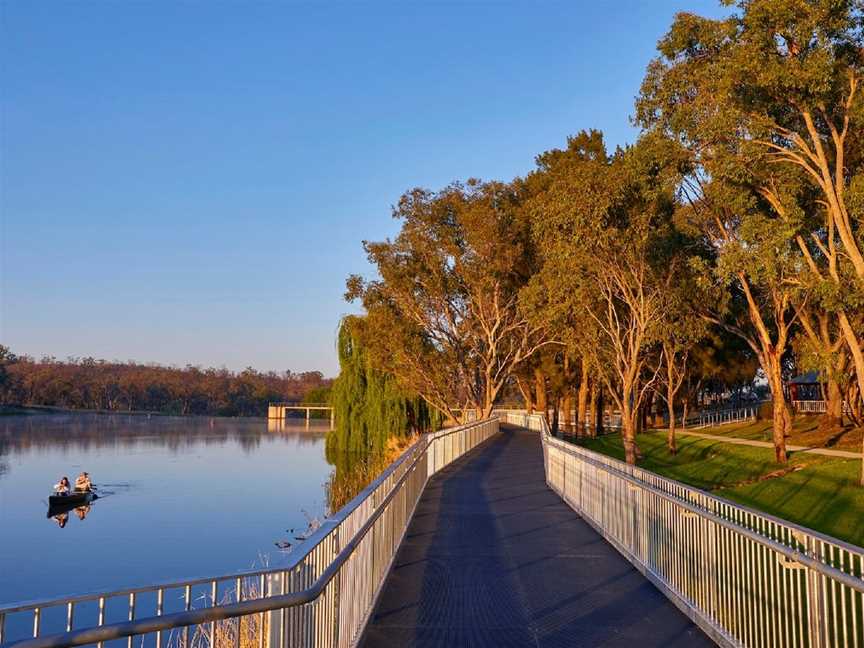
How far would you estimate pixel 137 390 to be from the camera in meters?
163

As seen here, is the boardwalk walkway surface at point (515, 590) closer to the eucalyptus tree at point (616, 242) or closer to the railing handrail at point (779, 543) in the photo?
the railing handrail at point (779, 543)

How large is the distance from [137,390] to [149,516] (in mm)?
142299

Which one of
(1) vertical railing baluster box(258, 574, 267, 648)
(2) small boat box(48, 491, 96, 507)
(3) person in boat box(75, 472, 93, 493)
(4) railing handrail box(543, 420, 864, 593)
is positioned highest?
(4) railing handrail box(543, 420, 864, 593)

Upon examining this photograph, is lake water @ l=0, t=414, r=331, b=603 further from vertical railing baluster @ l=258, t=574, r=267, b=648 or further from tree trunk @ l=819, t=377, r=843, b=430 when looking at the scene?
tree trunk @ l=819, t=377, r=843, b=430

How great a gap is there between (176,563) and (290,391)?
Answer: 17563 cm

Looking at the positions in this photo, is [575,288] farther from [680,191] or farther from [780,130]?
[780,130]

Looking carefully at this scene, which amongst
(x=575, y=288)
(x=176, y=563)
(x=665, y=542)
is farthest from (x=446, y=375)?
(x=665, y=542)

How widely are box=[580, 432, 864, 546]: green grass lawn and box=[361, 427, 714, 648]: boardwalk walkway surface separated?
26.5 feet

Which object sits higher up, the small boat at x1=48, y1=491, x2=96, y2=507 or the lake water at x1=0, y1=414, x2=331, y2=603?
the small boat at x1=48, y1=491, x2=96, y2=507

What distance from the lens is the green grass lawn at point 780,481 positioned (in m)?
19.1

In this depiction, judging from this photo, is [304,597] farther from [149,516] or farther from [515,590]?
[149,516]

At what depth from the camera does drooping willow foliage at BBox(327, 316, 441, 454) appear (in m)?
46.9

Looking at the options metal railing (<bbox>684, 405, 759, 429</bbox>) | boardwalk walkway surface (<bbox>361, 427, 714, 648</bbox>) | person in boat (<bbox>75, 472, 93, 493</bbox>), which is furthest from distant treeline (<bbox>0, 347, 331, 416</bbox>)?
boardwalk walkway surface (<bbox>361, 427, 714, 648</bbox>)

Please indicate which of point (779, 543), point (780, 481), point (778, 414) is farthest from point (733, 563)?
point (778, 414)
